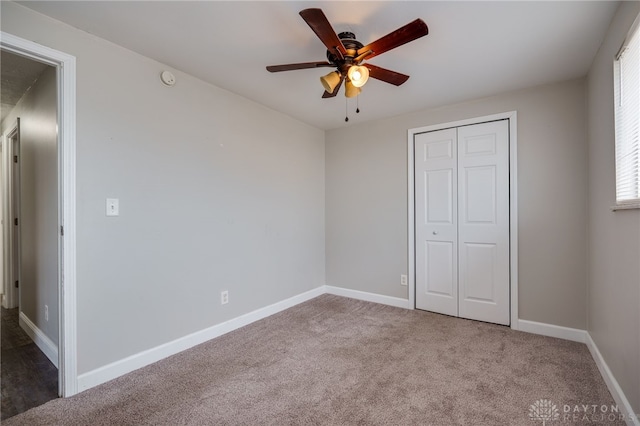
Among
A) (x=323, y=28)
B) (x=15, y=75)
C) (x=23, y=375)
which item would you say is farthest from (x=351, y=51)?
(x=23, y=375)

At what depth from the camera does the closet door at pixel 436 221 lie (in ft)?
10.3

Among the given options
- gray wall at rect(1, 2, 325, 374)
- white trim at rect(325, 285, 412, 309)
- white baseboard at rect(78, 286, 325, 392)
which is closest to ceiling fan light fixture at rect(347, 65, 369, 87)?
gray wall at rect(1, 2, 325, 374)

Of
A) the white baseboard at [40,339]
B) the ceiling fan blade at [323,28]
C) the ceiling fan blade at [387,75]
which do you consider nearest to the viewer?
the ceiling fan blade at [323,28]

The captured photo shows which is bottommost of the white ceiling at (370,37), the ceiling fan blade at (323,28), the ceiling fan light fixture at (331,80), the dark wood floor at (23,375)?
the dark wood floor at (23,375)

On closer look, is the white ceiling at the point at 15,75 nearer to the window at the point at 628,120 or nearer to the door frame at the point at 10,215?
the door frame at the point at 10,215

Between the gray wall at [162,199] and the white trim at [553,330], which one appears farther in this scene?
the white trim at [553,330]

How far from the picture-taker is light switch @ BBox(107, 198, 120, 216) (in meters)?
1.99

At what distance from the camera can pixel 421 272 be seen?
3344 mm

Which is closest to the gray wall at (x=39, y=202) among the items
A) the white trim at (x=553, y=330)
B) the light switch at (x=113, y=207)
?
the light switch at (x=113, y=207)

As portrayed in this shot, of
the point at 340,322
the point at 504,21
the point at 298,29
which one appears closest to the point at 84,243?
the point at 298,29

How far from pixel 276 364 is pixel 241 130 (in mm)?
2182

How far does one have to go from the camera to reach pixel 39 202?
2438 mm

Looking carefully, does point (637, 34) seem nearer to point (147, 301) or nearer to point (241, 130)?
point (241, 130)

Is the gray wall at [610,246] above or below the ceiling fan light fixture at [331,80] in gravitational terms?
below
